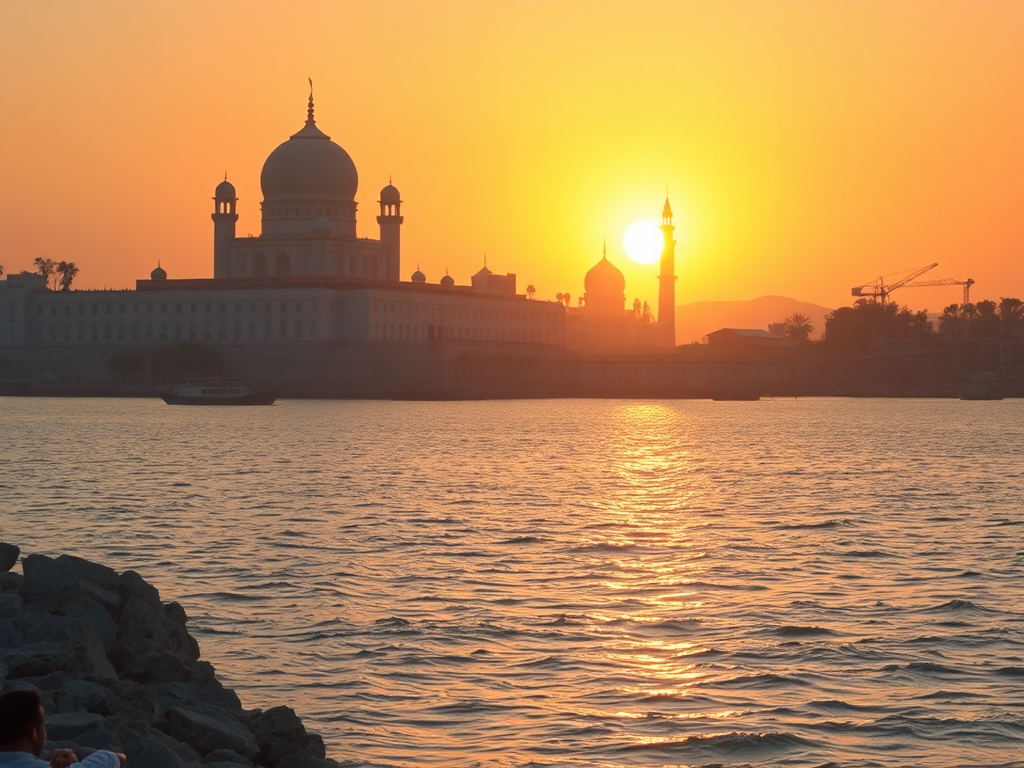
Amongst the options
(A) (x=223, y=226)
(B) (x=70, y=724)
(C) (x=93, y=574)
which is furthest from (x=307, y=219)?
(B) (x=70, y=724)

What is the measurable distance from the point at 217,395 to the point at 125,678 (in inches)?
3891

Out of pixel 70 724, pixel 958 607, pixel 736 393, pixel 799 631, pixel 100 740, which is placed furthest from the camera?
pixel 736 393

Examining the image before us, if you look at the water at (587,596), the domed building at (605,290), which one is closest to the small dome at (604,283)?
the domed building at (605,290)

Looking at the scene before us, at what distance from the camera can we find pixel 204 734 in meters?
12.2

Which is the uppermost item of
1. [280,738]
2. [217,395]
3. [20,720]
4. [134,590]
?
[217,395]

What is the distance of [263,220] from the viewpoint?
450 feet

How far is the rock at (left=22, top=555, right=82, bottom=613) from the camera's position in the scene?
1498cm

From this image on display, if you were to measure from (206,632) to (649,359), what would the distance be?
135 meters

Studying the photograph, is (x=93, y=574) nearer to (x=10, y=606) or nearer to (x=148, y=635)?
(x=148, y=635)

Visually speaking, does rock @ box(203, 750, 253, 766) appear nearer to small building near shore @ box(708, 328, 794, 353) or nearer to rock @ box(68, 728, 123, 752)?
rock @ box(68, 728, 123, 752)

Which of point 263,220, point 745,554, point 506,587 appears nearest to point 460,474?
point 745,554

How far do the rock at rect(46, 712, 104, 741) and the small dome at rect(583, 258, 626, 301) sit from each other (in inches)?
7021

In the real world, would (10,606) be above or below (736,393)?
below

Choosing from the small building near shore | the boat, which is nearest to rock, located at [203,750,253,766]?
the boat
